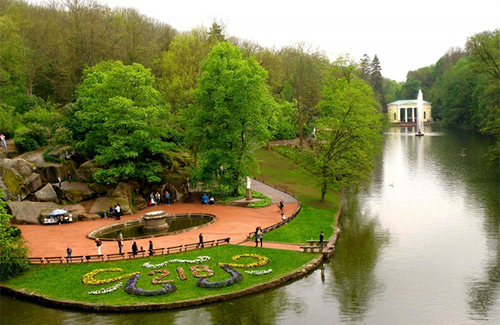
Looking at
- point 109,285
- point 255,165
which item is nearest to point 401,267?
point 109,285

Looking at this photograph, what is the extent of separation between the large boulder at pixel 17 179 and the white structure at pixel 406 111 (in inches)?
5773

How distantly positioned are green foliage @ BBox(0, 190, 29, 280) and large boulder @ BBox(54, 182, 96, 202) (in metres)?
13.6

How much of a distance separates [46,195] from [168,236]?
13.9 m

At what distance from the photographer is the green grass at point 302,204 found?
34.3m

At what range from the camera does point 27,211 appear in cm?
3759

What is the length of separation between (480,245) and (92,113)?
35.6 m

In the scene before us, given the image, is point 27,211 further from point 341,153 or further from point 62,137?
point 341,153

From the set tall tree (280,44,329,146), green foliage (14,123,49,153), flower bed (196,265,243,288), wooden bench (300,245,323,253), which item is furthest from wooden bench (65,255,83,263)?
tall tree (280,44,329,146)

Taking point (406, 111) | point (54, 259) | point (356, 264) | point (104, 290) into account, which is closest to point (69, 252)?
point (54, 259)

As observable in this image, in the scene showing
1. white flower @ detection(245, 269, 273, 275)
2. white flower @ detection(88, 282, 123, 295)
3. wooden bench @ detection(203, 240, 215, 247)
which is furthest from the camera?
wooden bench @ detection(203, 240, 215, 247)

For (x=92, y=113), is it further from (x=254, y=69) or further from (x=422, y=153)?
(x=422, y=153)

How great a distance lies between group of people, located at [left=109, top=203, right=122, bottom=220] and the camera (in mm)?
38844

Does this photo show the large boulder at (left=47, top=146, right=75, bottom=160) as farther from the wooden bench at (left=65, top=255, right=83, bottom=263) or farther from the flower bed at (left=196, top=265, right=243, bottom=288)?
the flower bed at (left=196, top=265, right=243, bottom=288)

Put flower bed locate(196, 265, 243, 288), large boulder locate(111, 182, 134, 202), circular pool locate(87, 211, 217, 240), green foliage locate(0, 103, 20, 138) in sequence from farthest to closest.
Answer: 1. green foliage locate(0, 103, 20, 138)
2. large boulder locate(111, 182, 134, 202)
3. circular pool locate(87, 211, 217, 240)
4. flower bed locate(196, 265, 243, 288)
